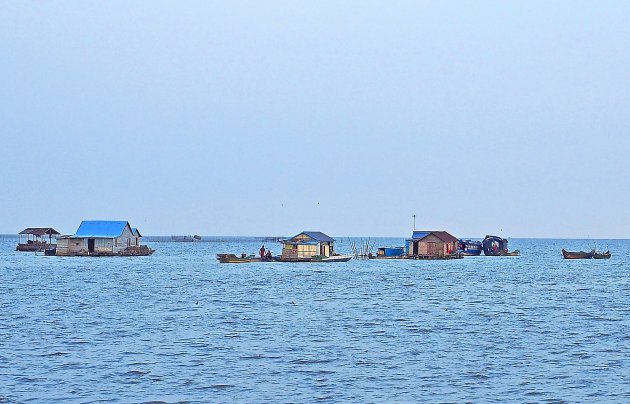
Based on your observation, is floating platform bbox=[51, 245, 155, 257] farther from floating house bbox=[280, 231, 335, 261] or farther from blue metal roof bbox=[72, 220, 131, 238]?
floating house bbox=[280, 231, 335, 261]

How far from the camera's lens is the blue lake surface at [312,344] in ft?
81.4

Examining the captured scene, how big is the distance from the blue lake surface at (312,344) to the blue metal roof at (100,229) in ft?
157

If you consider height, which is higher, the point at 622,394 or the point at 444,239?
the point at 444,239

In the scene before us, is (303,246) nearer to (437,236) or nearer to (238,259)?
(238,259)

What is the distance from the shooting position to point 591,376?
27.1 metres

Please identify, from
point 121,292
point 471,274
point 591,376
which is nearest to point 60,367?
point 591,376

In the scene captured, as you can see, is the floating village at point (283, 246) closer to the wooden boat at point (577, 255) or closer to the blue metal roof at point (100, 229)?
the blue metal roof at point (100, 229)

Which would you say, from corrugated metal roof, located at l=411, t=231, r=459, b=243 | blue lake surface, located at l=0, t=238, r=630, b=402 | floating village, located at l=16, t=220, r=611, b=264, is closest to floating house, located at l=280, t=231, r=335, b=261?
floating village, located at l=16, t=220, r=611, b=264

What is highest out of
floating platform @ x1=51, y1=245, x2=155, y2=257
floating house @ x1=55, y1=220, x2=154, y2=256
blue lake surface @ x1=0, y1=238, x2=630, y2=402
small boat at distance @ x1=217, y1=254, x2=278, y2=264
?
floating house @ x1=55, y1=220, x2=154, y2=256

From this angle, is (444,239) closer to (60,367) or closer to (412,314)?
(412,314)

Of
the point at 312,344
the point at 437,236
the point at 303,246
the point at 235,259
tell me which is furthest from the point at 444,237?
the point at 312,344

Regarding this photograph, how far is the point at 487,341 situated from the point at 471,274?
52.6 meters

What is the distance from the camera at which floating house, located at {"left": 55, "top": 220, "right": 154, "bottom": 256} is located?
110312mm

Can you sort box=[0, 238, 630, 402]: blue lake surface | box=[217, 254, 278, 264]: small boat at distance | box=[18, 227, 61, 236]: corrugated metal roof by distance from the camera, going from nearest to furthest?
box=[0, 238, 630, 402]: blue lake surface
box=[217, 254, 278, 264]: small boat at distance
box=[18, 227, 61, 236]: corrugated metal roof
